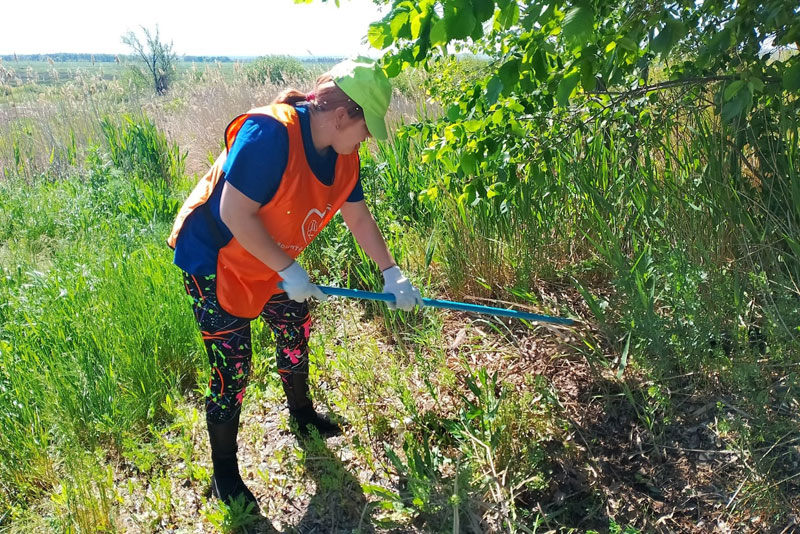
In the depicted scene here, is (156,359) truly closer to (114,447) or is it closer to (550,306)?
(114,447)

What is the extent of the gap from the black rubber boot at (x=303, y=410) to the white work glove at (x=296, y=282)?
61 cm

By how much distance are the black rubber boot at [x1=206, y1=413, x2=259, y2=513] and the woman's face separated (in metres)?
1.08

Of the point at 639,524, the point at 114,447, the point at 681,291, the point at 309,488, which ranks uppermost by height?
the point at 681,291

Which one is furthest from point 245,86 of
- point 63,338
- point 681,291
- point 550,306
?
point 681,291

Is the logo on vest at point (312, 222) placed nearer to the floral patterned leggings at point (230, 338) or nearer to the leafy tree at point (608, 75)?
the floral patterned leggings at point (230, 338)

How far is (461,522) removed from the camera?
1927mm

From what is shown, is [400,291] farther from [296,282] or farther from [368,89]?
[368,89]

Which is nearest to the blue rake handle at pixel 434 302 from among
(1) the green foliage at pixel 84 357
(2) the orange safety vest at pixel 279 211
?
(2) the orange safety vest at pixel 279 211

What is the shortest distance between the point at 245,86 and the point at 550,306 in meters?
7.29

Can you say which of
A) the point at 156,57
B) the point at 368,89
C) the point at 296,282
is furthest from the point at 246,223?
the point at 156,57

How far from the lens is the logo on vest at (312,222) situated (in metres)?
1.94

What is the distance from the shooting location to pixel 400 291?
220 cm

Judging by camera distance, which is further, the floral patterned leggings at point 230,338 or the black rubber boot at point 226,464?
the black rubber boot at point 226,464

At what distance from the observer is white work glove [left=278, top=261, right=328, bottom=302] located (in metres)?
1.90
